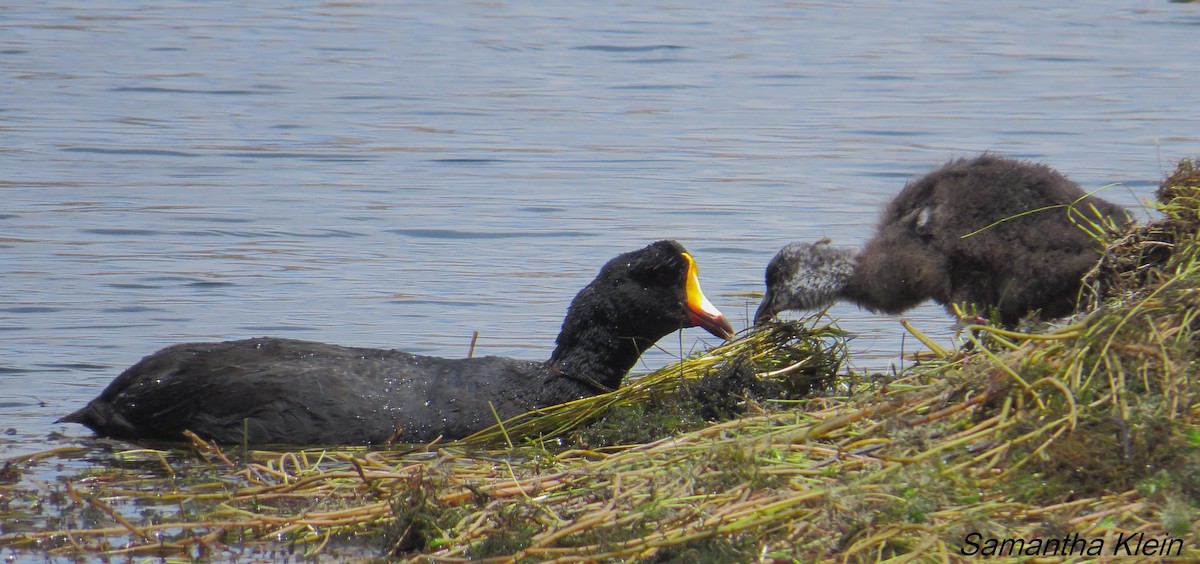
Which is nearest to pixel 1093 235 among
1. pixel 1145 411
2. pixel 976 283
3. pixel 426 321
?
pixel 976 283

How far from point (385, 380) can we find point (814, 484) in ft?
8.67

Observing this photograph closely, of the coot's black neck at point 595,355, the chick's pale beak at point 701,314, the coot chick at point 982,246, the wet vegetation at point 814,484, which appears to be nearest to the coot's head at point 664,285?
the chick's pale beak at point 701,314

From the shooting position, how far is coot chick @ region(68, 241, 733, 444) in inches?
282

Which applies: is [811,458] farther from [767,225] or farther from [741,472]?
[767,225]

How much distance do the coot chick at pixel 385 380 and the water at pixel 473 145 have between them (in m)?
0.59

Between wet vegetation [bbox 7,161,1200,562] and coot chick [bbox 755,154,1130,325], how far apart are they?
3.13ft

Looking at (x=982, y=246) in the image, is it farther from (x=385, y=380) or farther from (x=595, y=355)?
(x=385, y=380)

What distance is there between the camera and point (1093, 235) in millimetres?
7148

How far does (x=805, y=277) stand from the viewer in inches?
344

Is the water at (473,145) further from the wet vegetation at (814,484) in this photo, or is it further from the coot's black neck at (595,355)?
the wet vegetation at (814,484)

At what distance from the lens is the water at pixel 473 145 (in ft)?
31.9

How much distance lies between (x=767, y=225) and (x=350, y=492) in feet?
20.5
